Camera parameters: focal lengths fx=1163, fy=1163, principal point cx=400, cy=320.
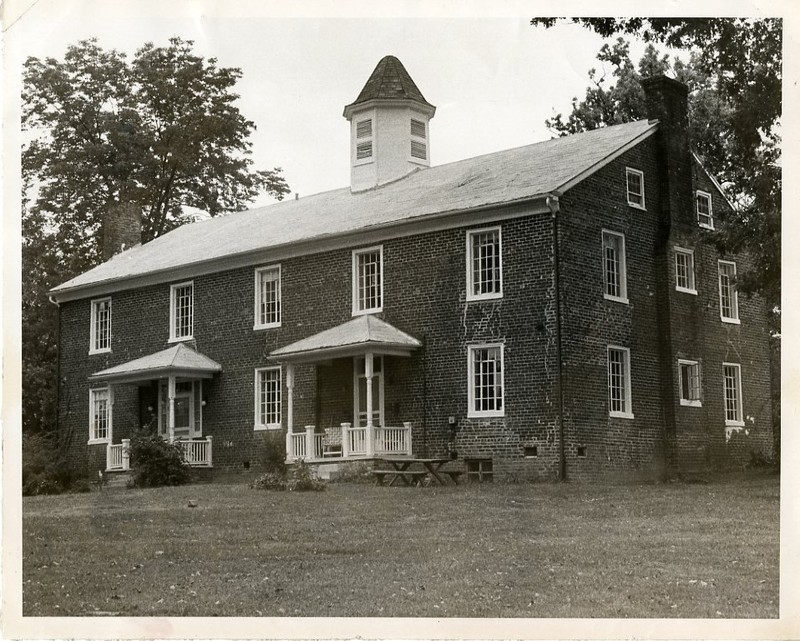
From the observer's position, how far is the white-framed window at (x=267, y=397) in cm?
2583

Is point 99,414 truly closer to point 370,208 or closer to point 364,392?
point 364,392

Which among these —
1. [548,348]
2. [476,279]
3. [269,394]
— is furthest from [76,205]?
[548,348]

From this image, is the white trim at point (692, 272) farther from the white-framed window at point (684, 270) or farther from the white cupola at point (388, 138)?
the white cupola at point (388, 138)

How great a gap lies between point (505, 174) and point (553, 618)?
12.1 meters

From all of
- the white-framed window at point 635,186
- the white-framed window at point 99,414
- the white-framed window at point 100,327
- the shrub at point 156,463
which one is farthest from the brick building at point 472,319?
the shrub at point 156,463

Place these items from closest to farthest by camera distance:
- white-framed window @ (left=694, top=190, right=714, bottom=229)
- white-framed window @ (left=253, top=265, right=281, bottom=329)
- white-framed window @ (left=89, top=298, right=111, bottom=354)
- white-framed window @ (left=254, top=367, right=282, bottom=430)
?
white-framed window @ (left=694, top=190, right=714, bottom=229)
white-framed window @ (left=254, top=367, right=282, bottom=430)
white-framed window @ (left=253, top=265, right=281, bottom=329)
white-framed window @ (left=89, top=298, right=111, bottom=354)

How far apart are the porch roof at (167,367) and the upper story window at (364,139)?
19.6 feet

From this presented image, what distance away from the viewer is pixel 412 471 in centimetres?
2284

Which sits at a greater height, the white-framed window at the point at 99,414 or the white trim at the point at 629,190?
the white trim at the point at 629,190

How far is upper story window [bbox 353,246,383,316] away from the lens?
2434cm

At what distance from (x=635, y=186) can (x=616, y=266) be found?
176 centimetres

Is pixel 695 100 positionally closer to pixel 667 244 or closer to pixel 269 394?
pixel 667 244

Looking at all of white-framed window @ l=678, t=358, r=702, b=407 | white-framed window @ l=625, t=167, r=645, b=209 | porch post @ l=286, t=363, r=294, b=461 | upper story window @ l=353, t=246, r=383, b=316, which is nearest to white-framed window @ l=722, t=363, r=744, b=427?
white-framed window @ l=678, t=358, r=702, b=407

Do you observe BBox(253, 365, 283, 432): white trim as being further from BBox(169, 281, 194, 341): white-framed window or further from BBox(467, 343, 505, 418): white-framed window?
BBox(467, 343, 505, 418): white-framed window
